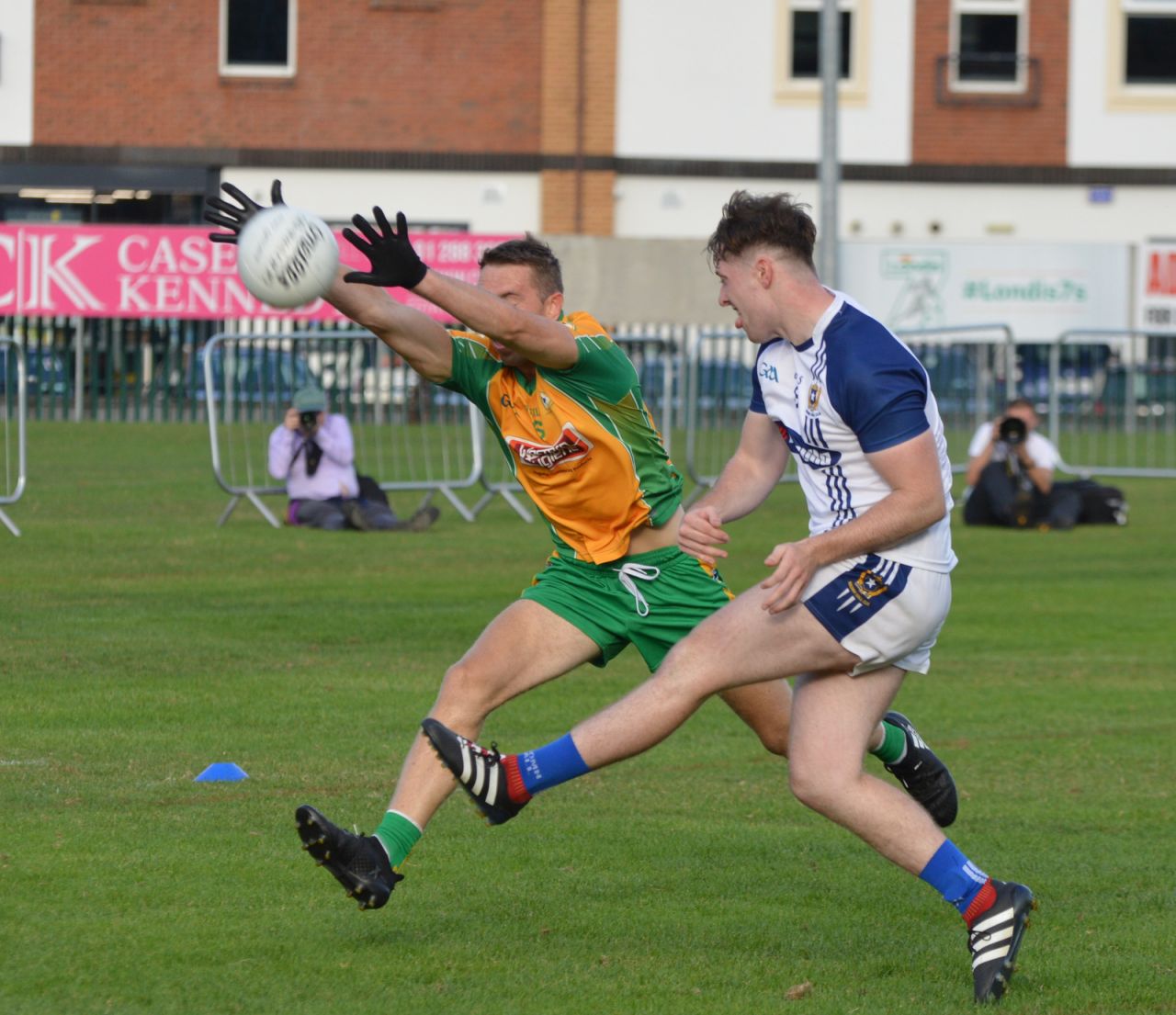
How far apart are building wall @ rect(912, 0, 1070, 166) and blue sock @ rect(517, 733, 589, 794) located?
3272 cm

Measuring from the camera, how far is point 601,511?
21.0 feet

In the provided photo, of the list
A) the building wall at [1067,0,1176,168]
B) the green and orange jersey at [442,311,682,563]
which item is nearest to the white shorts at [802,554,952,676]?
the green and orange jersey at [442,311,682,563]

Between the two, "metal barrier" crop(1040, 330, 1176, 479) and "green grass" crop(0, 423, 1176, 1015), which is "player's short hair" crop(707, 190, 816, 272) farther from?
"metal barrier" crop(1040, 330, 1176, 479)

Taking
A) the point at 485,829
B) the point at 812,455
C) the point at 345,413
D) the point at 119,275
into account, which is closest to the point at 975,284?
the point at 119,275

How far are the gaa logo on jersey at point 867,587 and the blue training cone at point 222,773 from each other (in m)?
3.41

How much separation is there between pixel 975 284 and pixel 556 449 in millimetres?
26905

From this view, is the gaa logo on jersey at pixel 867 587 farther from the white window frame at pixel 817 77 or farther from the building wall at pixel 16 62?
the building wall at pixel 16 62

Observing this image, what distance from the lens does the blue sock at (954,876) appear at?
17.5 ft

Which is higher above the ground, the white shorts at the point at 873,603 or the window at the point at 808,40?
the window at the point at 808,40

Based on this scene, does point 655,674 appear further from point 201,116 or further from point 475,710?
point 201,116

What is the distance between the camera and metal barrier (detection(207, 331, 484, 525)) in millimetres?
17797

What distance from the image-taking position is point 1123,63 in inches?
1474

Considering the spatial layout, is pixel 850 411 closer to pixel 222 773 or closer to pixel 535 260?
pixel 535 260

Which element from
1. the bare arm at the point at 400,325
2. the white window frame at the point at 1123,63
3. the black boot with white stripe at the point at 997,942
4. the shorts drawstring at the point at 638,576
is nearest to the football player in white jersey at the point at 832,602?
the black boot with white stripe at the point at 997,942
